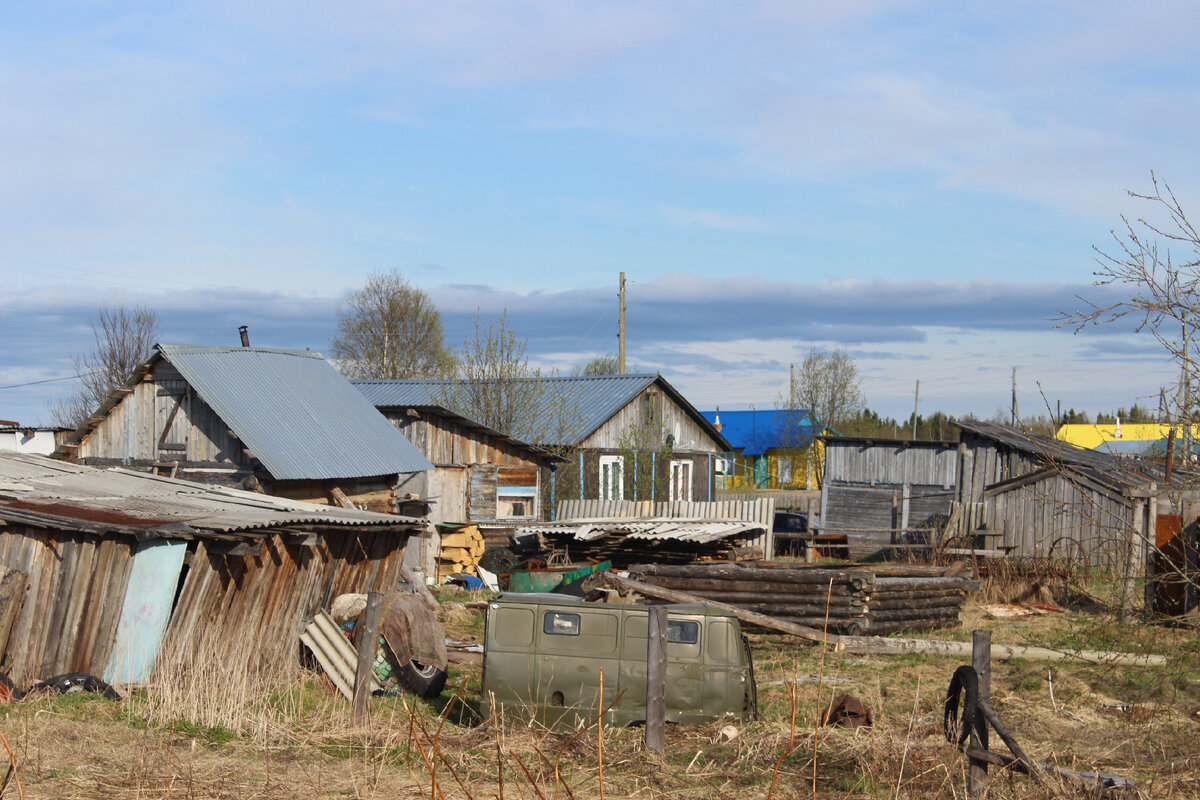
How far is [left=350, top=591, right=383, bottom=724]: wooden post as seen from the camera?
10.4 metres

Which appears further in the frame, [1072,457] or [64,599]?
[1072,457]

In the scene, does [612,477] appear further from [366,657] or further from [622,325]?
[366,657]

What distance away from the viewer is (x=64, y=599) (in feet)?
39.4

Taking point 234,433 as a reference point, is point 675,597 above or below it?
below

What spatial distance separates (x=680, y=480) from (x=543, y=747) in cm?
2767

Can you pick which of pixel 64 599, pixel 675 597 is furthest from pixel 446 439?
pixel 64 599

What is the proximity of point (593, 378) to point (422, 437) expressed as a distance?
12.5 meters

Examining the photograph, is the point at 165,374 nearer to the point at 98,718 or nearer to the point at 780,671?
the point at 98,718

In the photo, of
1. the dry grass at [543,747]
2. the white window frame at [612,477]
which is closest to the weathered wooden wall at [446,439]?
the white window frame at [612,477]

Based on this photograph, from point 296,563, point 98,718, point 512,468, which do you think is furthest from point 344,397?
point 98,718

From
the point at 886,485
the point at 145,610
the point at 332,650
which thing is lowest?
the point at 332,650

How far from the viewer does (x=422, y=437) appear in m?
26.8

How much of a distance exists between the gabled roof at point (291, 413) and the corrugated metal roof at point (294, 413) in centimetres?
2

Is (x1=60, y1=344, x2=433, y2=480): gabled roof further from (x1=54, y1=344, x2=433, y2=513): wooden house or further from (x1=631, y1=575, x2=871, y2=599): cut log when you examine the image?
(x1=631, y1=575, x2=871, y2=599): cut log
